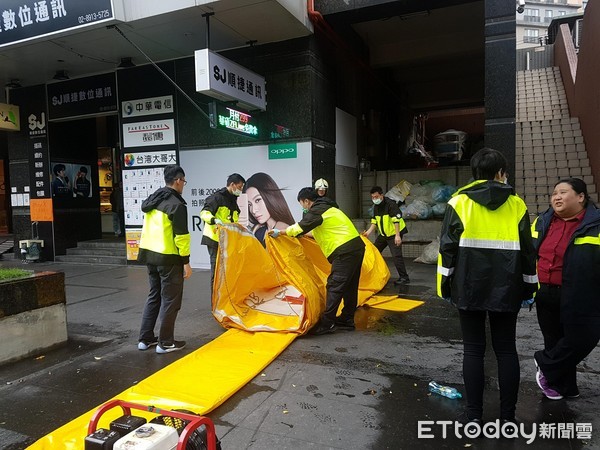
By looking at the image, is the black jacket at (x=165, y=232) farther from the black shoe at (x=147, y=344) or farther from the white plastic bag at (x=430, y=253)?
the white plastic bag at (x=430, y=253)

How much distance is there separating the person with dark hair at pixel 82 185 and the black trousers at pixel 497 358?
10.7 m

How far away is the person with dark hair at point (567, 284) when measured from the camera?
2.70m

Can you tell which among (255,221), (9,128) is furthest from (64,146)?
(255,221)

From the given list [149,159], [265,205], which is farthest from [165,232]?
[149,159]

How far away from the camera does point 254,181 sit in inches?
335

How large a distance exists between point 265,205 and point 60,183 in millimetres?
5592

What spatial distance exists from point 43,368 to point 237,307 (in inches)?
76.1

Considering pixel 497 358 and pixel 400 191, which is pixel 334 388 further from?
pixel 400 191

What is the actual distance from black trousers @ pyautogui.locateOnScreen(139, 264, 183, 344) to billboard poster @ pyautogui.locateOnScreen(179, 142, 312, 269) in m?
4.10

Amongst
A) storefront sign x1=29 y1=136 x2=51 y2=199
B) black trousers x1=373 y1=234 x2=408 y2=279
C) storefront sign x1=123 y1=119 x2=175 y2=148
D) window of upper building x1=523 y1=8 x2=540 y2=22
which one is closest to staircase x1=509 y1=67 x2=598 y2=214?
black trousers x1=373 y1=234 x2=408 y2=279

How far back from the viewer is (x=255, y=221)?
27.9 feet

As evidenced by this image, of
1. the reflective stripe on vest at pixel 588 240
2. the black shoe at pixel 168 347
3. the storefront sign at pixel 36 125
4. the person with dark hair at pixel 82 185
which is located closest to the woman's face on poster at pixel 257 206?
the black shoe at pixel 168 347

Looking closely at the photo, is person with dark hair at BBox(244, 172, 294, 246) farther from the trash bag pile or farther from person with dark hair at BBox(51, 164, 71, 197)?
person with dark hair at BBox(51, 164, 71, 197)

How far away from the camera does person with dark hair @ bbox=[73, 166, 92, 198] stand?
1091cm
